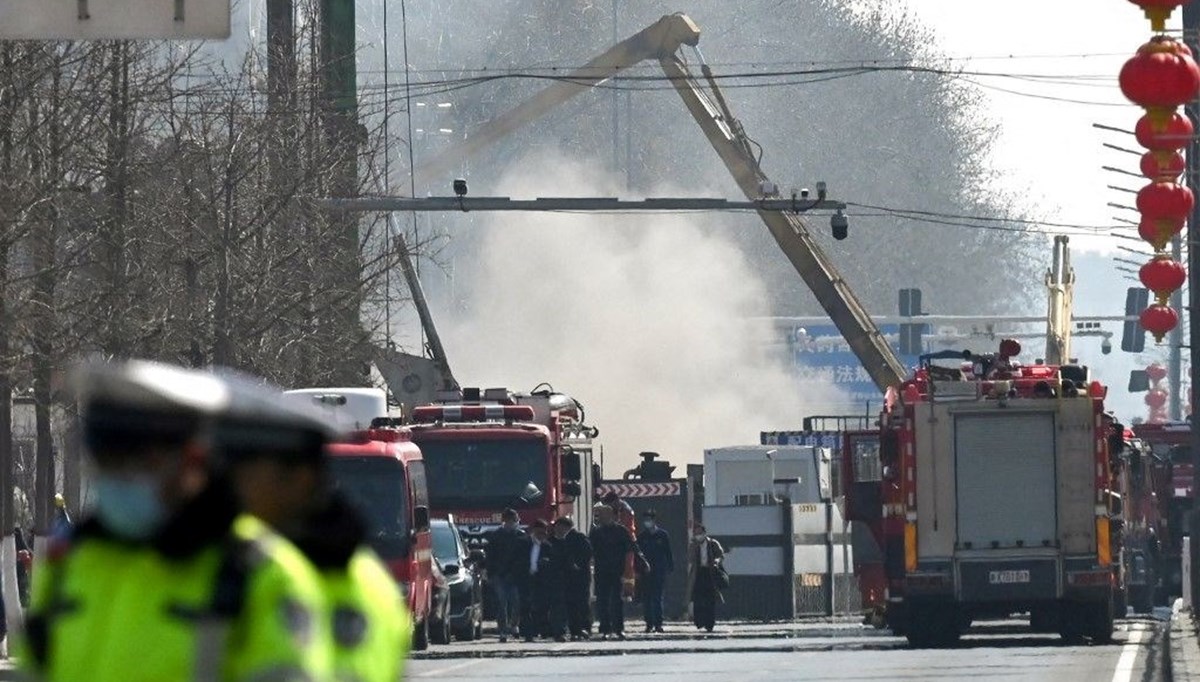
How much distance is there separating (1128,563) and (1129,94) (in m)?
22.8

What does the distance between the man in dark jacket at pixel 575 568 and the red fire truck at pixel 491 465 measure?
1.99 meters

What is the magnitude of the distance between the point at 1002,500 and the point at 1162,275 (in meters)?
2.60

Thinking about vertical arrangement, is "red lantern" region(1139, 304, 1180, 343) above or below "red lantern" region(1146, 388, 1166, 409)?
below

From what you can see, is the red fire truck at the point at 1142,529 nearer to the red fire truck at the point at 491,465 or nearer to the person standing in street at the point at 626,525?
the person standing in street at the point at 626,525

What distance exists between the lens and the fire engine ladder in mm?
45906

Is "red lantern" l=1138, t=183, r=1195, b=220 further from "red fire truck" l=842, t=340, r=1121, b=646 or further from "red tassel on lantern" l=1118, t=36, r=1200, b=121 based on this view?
"red tassel on lantern" l=1118, t=36, r=1200, b=121

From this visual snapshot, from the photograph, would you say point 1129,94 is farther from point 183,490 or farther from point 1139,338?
point 1139,338

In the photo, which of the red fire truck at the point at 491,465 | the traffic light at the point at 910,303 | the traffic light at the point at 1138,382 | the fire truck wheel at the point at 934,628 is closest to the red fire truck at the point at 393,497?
the fire truck wheel at the point at 934,628

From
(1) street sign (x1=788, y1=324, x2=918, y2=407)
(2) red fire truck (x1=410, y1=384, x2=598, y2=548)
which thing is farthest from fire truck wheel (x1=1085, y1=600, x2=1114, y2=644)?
(1) street sign (x1=788, y1=324, x2=918, y2=407)

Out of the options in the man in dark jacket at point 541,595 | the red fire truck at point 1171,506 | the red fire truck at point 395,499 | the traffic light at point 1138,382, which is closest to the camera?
the red fire truck at point 395,499

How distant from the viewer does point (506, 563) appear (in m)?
32.8

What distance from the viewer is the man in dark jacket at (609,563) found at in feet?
106

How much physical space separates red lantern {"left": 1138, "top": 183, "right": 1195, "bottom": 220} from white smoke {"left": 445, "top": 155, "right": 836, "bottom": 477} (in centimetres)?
4919

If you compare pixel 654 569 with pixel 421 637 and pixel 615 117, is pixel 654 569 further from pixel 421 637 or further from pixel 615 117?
pixel 615 117
